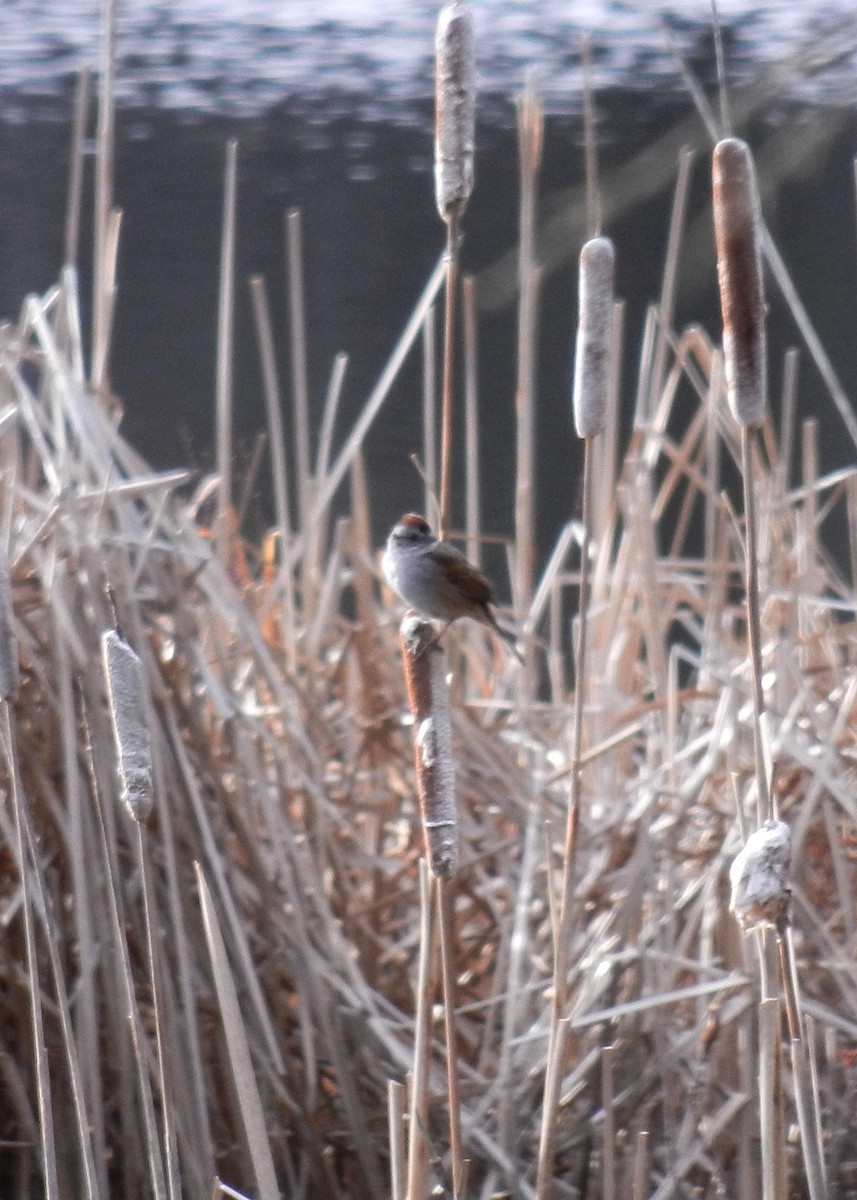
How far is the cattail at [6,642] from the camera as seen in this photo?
23.8 inches

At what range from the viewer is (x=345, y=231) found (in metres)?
2.54

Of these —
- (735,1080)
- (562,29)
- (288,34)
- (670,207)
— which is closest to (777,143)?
(735,1080)

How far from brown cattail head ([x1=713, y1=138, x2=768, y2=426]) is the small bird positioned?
0.60 metres

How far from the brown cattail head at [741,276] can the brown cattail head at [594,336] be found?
8 centimetres

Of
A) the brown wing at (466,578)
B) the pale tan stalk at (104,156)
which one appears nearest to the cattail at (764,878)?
the brown wing at (466,578)

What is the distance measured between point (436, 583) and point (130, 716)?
2.28 ft

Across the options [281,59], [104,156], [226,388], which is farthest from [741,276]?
[281,59]

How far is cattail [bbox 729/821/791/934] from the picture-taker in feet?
1.82

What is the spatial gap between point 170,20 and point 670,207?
97 centimetres

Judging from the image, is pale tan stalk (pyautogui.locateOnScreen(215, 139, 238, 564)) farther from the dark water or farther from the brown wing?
the dark water

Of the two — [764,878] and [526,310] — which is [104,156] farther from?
[764,878]

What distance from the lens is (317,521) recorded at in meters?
1.48

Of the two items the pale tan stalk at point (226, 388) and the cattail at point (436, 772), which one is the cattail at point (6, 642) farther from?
the pale tan stalk at point (226, 388)

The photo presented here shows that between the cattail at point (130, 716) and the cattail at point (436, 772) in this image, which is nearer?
the cattail at point (130, 716)
